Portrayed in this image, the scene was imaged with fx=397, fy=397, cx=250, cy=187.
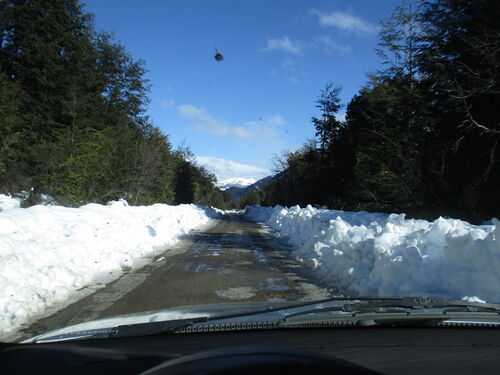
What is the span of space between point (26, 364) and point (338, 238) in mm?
10159

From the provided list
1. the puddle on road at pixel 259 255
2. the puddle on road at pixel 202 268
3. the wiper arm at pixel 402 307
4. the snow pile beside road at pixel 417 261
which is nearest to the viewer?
the wiper arm at pixel 402 307

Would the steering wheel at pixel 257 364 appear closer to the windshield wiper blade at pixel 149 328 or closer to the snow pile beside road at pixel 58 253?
the windshield wiper blade at pixel 149 328

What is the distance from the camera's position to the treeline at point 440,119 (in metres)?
15.6

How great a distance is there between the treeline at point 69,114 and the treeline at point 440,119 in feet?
52.2

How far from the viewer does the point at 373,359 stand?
2.14 meters

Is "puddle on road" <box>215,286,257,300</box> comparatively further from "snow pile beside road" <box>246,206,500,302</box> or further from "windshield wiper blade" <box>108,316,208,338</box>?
"windshield wiper blade" <box>108,316,208,338</box>

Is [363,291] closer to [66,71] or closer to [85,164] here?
[85,164]

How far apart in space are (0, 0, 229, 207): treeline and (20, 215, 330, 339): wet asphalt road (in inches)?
374

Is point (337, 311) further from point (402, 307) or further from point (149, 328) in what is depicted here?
point (149, 328)

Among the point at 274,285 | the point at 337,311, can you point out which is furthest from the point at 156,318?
the point at 274,285

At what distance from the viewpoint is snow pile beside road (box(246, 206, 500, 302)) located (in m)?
6.11

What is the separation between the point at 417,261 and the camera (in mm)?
7188

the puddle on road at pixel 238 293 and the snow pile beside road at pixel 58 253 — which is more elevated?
the snow pile beside road at pixel 58 253

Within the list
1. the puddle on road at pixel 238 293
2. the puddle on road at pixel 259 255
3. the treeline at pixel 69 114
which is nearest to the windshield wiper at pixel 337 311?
the puddle on road at pixel 238 293
